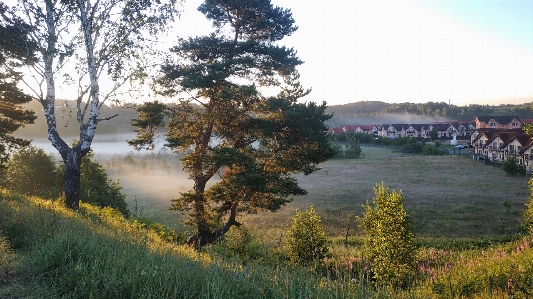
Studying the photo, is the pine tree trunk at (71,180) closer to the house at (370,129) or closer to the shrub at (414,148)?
the shrub at (414,148)

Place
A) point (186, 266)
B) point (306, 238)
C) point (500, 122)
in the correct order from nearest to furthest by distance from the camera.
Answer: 1. point (186, 266)
2. point (306, 238)
3. point (500, 122)

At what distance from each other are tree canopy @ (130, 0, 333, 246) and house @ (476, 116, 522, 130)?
8035cm

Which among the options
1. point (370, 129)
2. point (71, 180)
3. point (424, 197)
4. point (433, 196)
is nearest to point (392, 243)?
point (71, 180)

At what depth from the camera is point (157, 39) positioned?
13.4 metres

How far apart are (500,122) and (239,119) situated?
87904 millimetres

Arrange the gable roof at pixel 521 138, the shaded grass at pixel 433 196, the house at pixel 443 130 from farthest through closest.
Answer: the house at pixel 443 130, the gable roof at pixel 521 138, the shaded grass at pixel 433 196

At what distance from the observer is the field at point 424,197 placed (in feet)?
79.7

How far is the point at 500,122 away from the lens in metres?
80.8

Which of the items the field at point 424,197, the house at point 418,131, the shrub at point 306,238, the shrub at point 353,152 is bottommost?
the field at point 424,197

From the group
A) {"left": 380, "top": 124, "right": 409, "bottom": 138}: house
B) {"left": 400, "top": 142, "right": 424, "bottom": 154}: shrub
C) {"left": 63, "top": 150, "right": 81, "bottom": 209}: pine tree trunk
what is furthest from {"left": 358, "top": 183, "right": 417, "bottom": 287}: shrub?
{"left": 380, "top": 124, "right": 409, "bottom": 138}: house

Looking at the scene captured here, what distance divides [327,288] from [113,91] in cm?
1165

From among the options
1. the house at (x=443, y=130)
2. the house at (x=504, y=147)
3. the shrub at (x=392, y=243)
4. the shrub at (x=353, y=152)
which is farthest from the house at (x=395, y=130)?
the shrub at (x=392, y=243)

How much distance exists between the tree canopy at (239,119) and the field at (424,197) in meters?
9.81

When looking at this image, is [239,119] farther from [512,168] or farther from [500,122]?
[500,122]
